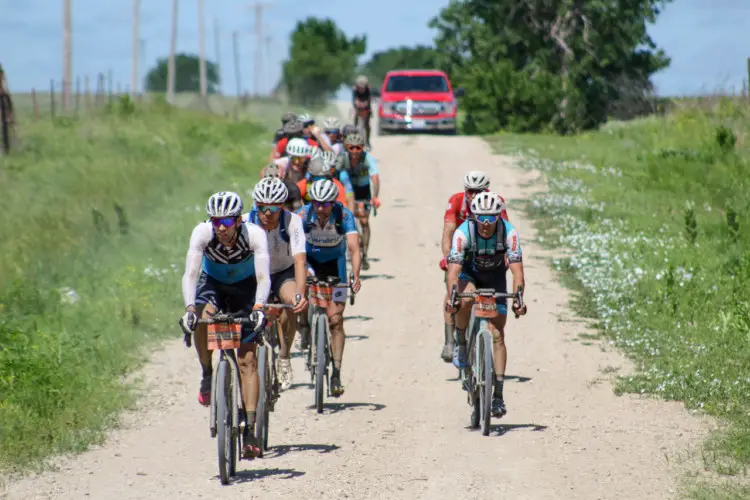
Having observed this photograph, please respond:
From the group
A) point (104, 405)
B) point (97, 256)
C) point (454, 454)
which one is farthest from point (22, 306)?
point (454, 454)

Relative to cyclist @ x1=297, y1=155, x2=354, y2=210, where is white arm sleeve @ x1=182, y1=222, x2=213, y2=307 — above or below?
below

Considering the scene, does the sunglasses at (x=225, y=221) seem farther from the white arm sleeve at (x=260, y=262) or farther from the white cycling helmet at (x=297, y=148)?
the white cycling helmet at (x=297, y=148)

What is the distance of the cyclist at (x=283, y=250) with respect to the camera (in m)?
10.6

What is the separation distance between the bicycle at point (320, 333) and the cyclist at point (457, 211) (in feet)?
3.85

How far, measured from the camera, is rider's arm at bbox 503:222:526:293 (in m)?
11.0

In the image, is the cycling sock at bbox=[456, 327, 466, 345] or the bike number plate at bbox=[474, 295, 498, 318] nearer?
the bike number plate at bbox=[474, 295, 498, 318]

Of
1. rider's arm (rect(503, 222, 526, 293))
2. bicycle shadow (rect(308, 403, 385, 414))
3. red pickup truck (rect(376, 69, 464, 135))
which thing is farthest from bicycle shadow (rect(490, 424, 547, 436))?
red pickup truck (rect(376, 69, 464, 135))

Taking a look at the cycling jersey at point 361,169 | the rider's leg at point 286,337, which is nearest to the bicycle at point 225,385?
the rider's leg at point 286,337

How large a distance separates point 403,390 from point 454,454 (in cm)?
302

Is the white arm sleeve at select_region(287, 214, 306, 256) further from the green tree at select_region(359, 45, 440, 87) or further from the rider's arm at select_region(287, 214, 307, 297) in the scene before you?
the green tree at select_region(359, 45, 440, 87)

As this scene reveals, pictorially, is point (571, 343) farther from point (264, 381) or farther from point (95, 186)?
point (95, 186)

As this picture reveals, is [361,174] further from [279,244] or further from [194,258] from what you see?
[194,258]

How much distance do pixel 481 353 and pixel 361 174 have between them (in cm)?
742

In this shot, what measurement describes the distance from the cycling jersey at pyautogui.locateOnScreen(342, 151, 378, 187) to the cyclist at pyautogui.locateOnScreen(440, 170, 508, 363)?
173 inches
